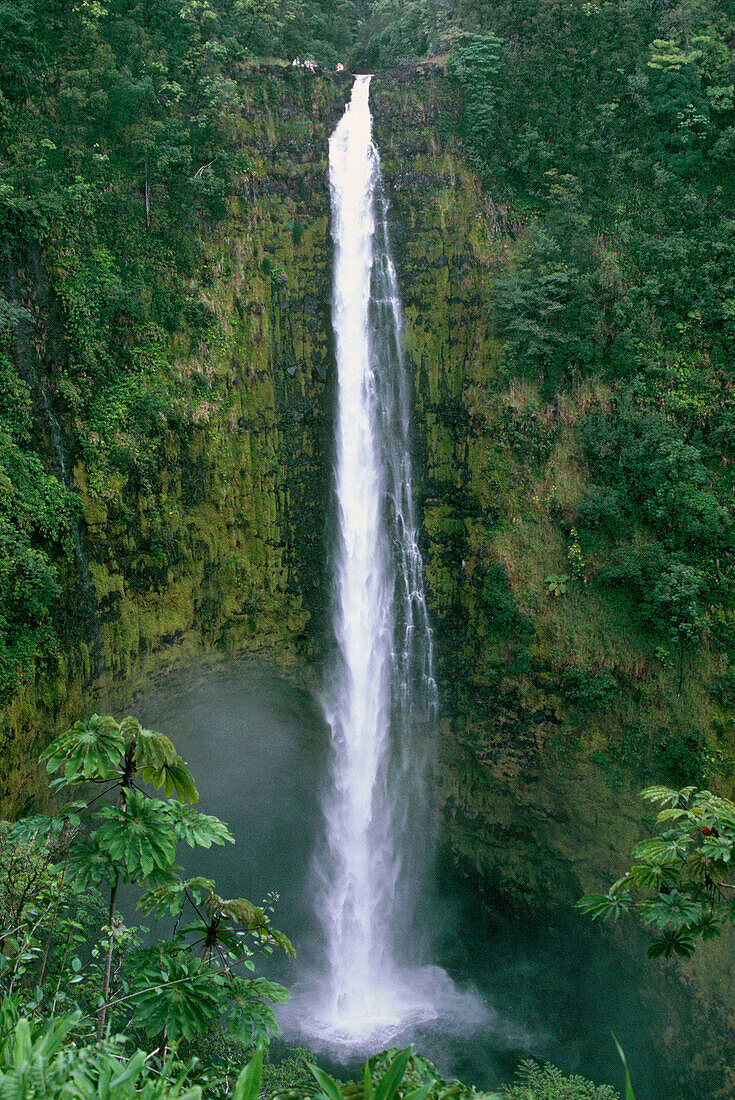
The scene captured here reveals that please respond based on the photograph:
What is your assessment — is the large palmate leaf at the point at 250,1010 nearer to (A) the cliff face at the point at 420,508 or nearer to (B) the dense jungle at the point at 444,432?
(B) the dense jungle at the point at 444,432

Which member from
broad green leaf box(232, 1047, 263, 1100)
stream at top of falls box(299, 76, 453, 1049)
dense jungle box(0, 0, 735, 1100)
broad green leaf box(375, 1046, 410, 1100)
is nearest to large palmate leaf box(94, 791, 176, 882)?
broad green leaf box(232, 1047, 263, 1100)

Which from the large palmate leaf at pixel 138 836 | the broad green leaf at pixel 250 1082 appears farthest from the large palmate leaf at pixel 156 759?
the broad green leaf at pixel 250 1082

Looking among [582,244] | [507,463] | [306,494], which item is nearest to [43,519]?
[306,494]

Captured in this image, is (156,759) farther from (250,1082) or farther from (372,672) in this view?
(372,672)

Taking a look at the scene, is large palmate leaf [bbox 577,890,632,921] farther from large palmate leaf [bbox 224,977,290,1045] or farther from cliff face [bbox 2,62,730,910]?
cliff face [bbox 2,62,730,910]

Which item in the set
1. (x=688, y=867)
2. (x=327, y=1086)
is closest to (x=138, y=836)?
(x=327, y=1086)

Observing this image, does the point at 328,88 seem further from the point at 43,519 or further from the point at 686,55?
the point at 43,519
